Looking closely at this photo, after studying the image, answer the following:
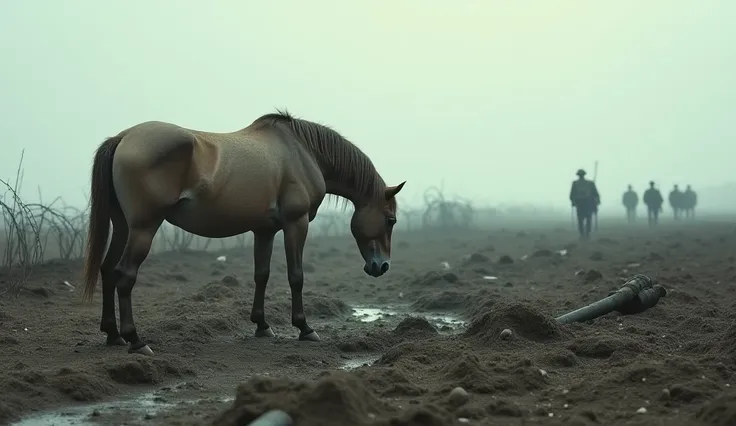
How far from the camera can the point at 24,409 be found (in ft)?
14.0

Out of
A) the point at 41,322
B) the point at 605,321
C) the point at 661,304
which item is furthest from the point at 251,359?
the point at 661,304

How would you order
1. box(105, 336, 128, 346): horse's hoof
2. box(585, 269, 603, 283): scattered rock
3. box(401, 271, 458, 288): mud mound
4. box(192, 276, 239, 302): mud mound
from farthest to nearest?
box(401, 271, 458, 288): mud mound < box(585, 269, 603, 283): scattered rock < box(192, 276, 239, 302): mud mound < box(105, 336, 128, 346): horse's hoof

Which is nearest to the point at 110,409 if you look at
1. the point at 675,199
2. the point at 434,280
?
the point at 434,280

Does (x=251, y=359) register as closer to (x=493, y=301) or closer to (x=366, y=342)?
(x=366, y=342)

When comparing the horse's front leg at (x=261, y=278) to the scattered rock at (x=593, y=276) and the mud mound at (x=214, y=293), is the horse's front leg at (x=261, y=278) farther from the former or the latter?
the scattered rock at (x=593, y=276)

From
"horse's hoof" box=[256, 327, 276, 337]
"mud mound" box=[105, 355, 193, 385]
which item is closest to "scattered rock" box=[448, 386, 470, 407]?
"mud mound" box=[105, 355, 193, 385]

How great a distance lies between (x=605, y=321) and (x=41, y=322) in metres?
5.32

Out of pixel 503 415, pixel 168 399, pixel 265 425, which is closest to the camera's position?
pixel 265 425

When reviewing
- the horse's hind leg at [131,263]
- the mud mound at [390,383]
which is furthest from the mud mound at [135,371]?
the mud mound at [390,383]

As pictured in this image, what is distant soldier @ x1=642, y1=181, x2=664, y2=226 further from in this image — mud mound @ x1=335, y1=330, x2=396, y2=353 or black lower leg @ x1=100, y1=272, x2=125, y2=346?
black lower leg @ x1=100, y1=272, x2=125, y2=346

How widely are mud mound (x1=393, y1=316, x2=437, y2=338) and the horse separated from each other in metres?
0.63

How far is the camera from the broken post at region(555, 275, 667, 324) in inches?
282

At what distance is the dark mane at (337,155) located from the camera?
23.6ft

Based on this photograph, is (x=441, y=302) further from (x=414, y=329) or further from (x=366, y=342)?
(x=366, y=342)
